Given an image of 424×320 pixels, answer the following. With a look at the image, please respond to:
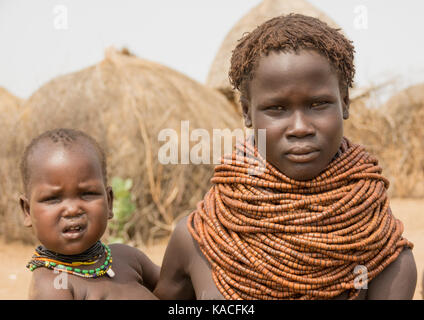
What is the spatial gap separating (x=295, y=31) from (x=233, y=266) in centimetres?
83

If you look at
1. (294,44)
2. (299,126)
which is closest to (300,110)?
(299,126)

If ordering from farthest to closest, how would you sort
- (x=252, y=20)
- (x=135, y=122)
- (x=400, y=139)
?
(x=252, y=20)
(x=400, y=139)
(x=135, y=122)

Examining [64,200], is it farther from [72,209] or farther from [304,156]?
[304,156]

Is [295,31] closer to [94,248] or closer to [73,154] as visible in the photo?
[73,154]

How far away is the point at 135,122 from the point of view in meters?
7.45

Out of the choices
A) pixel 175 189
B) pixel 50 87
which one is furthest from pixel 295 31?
pixel 50 87

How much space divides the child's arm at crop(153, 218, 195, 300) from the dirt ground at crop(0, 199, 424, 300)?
12.4ft

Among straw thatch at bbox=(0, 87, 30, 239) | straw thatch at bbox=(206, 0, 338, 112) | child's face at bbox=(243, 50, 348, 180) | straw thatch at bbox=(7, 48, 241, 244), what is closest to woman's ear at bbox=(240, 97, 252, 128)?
child's face at bbox=(243, 50, 348, 180)

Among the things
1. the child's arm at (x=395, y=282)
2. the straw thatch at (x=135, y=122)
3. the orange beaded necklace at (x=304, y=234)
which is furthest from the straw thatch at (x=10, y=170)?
the child's arm at (x=395, y=282)

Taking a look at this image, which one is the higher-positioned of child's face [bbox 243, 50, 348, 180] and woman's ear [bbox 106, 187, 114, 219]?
child's face [bbox 243, 50, 348, 180]

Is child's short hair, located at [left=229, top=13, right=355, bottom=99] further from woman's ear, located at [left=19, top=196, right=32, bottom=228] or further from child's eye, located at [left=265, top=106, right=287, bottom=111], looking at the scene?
woman's ear, located at [left=19, top=196, right=32, bottom=228]

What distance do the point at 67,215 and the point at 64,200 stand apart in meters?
0.06

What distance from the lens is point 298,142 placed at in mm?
1516

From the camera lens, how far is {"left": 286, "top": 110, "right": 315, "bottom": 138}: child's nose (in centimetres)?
149
